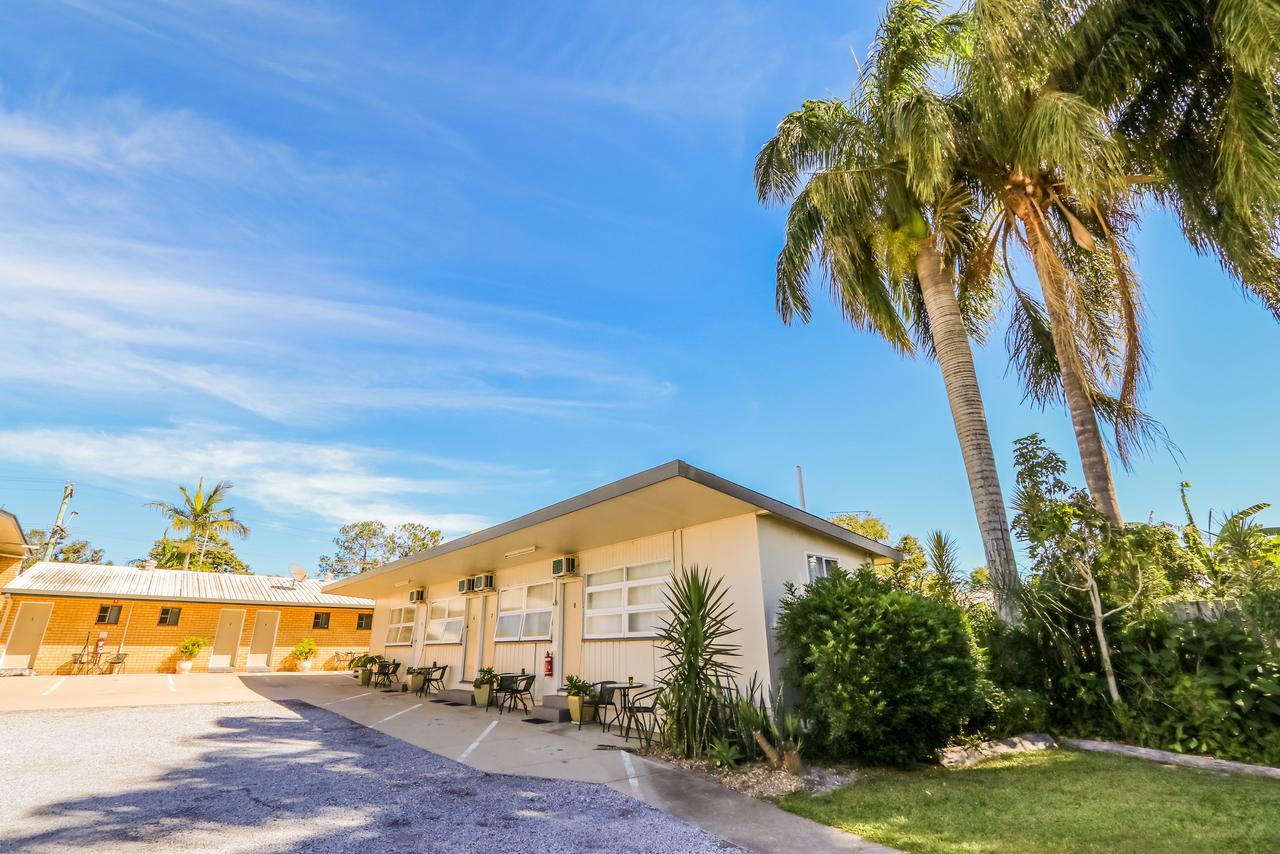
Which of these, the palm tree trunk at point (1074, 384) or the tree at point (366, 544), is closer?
the palm tree trunk at point (1074, 384)

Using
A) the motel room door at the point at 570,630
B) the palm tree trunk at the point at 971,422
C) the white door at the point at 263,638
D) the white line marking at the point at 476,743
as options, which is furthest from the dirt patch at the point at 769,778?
the white door at the point at 263,638

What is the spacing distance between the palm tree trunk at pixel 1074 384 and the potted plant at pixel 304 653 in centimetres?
2514

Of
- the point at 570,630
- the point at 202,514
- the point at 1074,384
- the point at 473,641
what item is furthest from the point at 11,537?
the point at 202,514

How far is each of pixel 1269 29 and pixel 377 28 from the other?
11.3 m

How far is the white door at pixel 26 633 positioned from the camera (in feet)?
59.4

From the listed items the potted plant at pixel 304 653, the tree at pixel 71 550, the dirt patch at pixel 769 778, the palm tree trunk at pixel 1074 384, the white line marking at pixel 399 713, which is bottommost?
the dirt patch at pixel 769 778

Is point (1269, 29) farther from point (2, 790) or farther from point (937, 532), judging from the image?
point (2, 790)

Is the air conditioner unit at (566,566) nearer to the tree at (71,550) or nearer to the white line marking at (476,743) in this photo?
the white line marking at (476,743)

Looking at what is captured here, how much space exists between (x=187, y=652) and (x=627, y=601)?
19618 millimetres

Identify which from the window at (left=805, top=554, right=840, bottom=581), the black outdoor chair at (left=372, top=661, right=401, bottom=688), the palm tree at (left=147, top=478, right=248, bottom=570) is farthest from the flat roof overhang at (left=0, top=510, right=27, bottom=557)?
the palm tree at (left=147, top=478, right=248, bottom=570)

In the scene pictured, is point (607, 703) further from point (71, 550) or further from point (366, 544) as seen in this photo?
point (71, 550)

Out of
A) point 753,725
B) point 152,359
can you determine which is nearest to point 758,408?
point 753,725

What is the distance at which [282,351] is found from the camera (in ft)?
48.8

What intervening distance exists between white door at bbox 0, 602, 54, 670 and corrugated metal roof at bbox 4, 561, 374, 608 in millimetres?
1184
